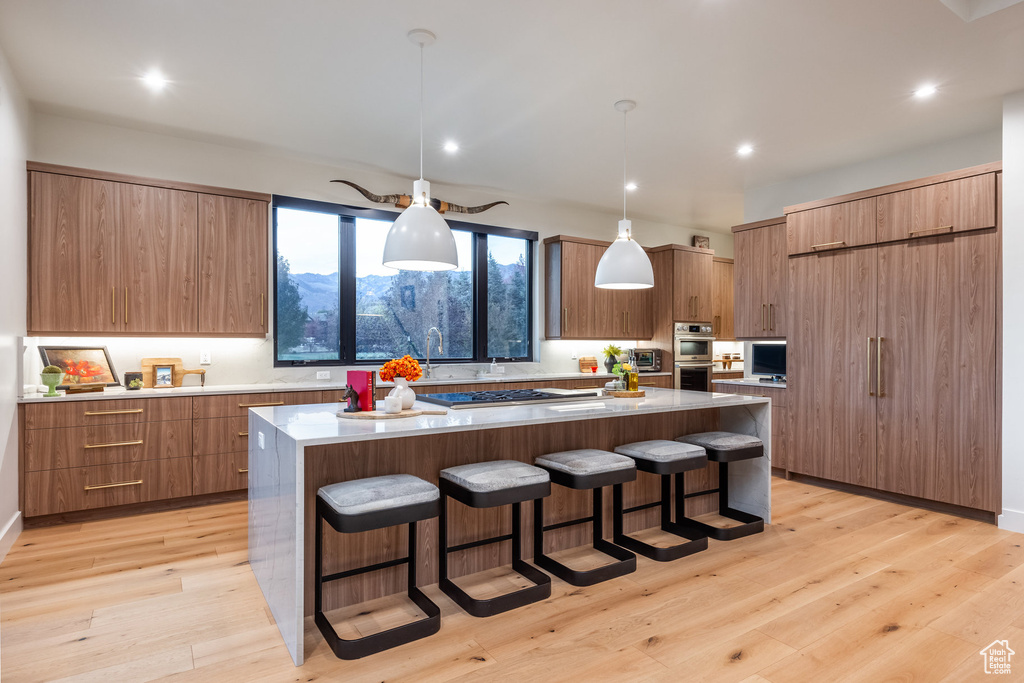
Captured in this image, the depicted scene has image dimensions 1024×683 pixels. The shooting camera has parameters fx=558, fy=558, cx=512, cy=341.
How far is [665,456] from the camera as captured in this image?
2926 mm

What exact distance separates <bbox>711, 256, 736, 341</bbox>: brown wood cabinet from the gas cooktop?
4290 millimetres

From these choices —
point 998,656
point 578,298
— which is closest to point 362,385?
point 998,656

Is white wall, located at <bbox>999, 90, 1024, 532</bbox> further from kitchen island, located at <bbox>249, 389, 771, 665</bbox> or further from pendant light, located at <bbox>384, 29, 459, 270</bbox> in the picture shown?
pendant light, located at <bbox>384, 29, 459, 270</bbox>

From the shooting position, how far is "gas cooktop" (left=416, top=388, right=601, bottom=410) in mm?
2918

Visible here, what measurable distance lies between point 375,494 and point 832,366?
389cm

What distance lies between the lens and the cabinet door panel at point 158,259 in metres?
3.92

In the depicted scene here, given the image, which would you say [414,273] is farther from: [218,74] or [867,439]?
[867,439]

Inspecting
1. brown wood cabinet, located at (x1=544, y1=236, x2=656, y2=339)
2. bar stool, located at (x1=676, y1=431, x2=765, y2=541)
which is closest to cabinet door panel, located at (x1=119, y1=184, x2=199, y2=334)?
brown wood cabinet, located at (x1=544, y1=236, x2=656, y2=339)

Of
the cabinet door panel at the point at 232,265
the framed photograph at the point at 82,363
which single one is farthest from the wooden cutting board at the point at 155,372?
the cabinet door panel at the point at 232,265

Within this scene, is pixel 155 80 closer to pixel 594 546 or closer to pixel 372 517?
pixel 372 517

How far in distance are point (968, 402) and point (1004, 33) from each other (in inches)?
86.8

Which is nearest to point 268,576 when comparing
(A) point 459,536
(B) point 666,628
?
(A) point 459,536

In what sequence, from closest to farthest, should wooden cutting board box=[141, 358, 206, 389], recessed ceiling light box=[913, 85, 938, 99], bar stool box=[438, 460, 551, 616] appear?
bar stool box=[438, 460, 551, 616], recessed ceiling light box=[913, 85, 938, 99], wooden cutting board box=[141, 358, 206, 389]

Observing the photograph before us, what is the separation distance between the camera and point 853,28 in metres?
2.80
